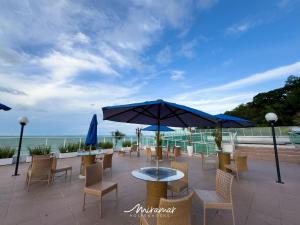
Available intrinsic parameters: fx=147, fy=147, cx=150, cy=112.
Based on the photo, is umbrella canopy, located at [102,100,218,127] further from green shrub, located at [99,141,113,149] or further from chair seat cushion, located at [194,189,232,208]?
green shrub, located at [99,141,113,149]

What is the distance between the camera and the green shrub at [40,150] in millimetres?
7390

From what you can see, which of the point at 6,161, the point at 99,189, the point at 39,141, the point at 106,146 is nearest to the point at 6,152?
the point at 6,161

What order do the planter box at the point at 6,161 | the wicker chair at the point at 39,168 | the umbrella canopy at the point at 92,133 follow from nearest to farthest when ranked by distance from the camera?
the wicker chair at the point at 39,168
the umbrella canopy at the point at 92,133
the planter box at the point at 6,161

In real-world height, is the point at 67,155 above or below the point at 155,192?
below

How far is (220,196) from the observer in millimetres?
2545

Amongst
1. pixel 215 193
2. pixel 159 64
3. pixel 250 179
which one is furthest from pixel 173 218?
pixel 159 64

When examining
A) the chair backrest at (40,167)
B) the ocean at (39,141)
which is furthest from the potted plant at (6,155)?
the chair backrest at (40,167)

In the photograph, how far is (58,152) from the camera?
8.43 m

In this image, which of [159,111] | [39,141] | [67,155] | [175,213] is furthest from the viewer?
[67,155]

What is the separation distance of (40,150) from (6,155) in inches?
49.4

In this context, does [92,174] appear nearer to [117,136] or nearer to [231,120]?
[231,120]

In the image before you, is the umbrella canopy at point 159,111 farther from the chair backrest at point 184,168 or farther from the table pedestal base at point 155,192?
the table pedestal base at point 155,192

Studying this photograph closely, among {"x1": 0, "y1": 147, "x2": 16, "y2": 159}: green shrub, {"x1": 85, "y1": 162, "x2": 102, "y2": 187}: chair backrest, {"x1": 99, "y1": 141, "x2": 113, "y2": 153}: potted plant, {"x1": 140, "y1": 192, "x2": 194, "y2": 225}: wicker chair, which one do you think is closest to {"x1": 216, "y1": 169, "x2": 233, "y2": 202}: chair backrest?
{"x1": 140, "y1": 192, "x2": 194, "y2": 225}: wicker chair

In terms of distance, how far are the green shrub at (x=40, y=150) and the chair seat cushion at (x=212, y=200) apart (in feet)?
26.3
